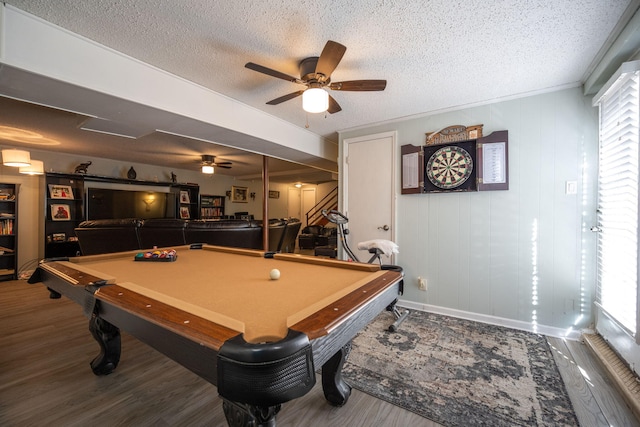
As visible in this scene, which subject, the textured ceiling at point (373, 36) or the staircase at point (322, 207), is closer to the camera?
the textured ceiling at point (373, 36)

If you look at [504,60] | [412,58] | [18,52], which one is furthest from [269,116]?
[504,60]

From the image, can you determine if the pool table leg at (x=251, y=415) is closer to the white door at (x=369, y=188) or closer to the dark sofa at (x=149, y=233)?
the white door at (x=369, y=188)

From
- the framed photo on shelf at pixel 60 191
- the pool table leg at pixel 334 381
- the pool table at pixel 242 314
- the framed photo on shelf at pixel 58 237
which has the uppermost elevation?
the framed photo on shelf at pixel 60 191

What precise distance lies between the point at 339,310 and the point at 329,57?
1.57 m

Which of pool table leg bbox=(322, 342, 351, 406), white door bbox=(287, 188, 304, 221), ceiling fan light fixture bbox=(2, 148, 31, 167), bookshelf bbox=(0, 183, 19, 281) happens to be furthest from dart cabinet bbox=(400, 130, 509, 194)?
white door bbox=(287, 188, 304, 221)

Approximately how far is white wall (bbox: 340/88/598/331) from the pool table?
171 centimetres

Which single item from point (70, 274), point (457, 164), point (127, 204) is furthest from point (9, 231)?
point (457, 164)

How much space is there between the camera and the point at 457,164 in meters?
2.78

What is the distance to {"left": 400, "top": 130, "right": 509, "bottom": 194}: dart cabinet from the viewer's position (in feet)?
8.55

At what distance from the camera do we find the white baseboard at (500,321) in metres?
2.31

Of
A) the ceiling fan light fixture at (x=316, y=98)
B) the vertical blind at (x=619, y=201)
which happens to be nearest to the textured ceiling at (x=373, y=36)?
the ceiling fan light fixture at (x=316, y=98)

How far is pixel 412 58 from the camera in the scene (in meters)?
1.98

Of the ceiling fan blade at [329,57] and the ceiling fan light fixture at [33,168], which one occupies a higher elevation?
the ceiling fan blade at [329,57]

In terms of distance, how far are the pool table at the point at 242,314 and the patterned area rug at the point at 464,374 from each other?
0.40 m
